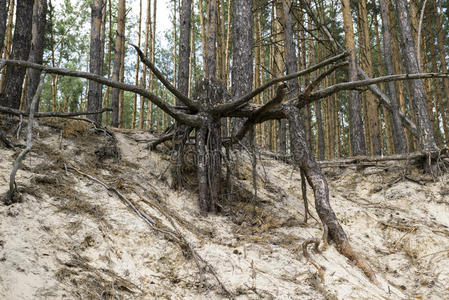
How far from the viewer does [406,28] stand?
5773 mm

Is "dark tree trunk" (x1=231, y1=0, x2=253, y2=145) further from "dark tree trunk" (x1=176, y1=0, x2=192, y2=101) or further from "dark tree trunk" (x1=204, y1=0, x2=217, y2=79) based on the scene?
"dark tree trunk" (x1=176, y1=0, x2=192, y2=101)

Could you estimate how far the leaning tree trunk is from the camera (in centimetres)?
307

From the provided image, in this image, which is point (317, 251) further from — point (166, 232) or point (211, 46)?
point (211, 46)

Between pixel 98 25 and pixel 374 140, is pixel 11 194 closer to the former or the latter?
pixel 98 25

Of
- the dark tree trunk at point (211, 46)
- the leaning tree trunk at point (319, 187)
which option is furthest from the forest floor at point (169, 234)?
the dark tree trunk at point (211, 46)

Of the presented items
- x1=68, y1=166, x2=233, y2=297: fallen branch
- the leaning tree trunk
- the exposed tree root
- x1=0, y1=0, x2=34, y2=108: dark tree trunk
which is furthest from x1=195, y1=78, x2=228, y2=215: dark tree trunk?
x1=0, y1=0, x2=34, y2=108: dark tree trunk

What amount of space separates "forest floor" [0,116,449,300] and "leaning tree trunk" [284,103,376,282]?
0.13 meters

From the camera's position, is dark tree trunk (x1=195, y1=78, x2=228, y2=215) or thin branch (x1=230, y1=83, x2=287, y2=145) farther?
dark tree trunk (x1=195, y1=78, x2=228, y2=215)

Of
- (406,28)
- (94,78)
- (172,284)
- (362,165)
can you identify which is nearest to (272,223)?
(172,284)

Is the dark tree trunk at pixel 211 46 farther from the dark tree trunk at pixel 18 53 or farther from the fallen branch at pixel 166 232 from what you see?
the fallen branch at pixel 166 232

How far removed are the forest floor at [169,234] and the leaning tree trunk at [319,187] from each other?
13 centimetres

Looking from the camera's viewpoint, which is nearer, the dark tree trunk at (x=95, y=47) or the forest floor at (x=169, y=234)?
the forest floor at (x=169, y=234)

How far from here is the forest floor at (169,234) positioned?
83.7 inches

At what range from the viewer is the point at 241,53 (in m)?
5.54
